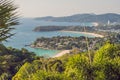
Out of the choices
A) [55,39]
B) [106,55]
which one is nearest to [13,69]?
[106,55]

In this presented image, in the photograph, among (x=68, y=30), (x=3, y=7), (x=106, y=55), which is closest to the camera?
(x=3, y=7)

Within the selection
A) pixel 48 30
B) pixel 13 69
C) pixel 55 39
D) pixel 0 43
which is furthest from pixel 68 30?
pixel 0 43

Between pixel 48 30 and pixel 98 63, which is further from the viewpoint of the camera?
pixel 48 30

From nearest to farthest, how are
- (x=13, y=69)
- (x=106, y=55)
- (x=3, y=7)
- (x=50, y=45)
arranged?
(x=3, y=7), (x=106, y=55), (x=13, y=69), (x=50, y=45)

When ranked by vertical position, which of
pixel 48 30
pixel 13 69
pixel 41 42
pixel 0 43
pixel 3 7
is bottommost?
pixel 48 30

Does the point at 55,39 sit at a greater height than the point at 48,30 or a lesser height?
greater

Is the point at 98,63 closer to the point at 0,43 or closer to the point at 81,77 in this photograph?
the point at 81,77
